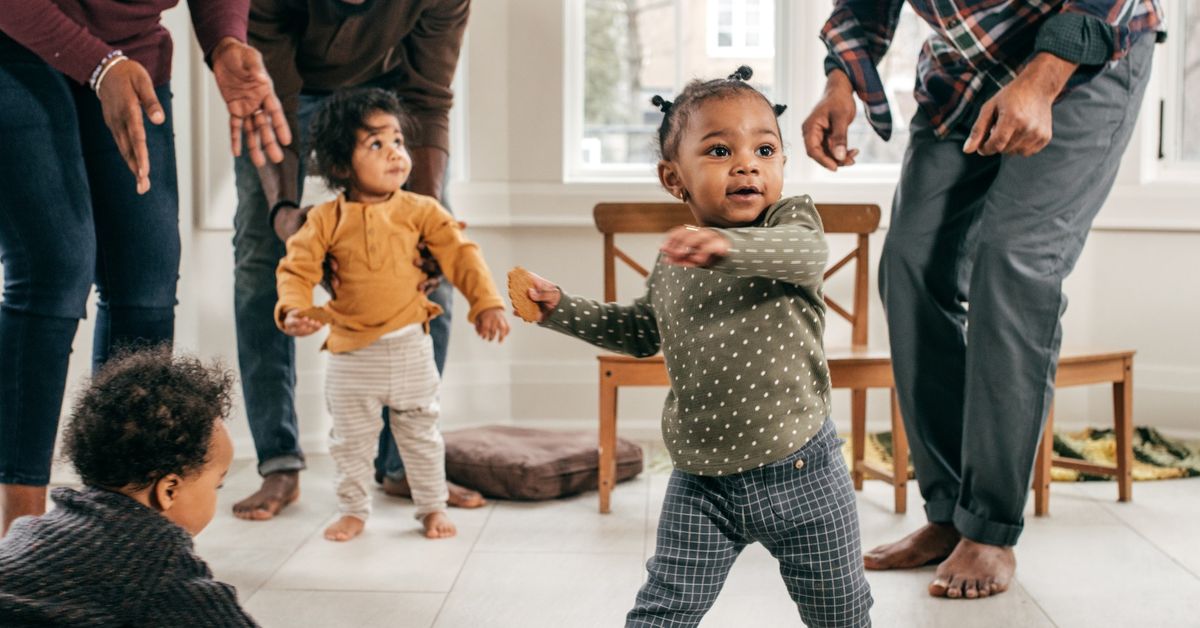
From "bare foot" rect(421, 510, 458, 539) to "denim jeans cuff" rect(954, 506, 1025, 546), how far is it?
1.06 meters

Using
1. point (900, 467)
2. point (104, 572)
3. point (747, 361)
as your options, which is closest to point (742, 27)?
point (900, 467)

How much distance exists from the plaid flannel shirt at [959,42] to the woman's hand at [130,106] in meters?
1.22

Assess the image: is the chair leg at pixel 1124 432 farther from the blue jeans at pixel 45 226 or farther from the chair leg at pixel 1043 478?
the blue jeans at pixel 45 226

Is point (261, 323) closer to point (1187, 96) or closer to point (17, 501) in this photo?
point (17, 501)

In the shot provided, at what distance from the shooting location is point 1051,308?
7.05 feet

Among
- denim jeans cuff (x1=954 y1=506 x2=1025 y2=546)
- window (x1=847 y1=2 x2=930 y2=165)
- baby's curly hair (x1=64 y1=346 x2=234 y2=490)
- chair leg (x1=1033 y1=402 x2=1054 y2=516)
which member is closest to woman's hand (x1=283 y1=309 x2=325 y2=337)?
baby's curly hair (x1=64 y1=346 x2=234 y2=490)

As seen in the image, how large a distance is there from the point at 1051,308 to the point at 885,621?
24.1 inches

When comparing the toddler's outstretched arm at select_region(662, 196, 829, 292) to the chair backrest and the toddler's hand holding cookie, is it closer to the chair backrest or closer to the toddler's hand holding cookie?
the toddler's hand holding cookie

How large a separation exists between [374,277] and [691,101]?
1104mm

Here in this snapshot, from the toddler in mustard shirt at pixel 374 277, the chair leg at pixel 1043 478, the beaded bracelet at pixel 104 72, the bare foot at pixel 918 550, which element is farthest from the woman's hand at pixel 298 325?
the chair leg at pixel 1043 478

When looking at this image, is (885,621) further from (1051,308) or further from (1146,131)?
(1146,131)

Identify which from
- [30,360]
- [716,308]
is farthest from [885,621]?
[30,360]

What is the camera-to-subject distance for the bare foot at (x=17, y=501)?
199cm

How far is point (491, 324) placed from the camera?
246 cm
